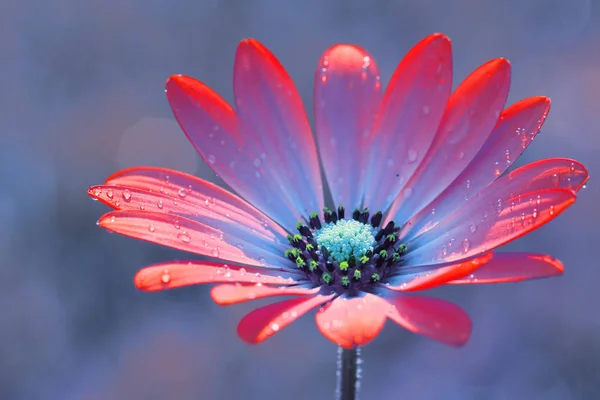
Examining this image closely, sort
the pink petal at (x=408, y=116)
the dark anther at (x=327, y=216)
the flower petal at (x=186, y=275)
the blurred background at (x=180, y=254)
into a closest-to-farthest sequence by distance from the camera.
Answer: the flower petal at (x=186, y=275)
the pink petal at (x=408, y=116)
the dark anther at (x=327, y=216)
the blurred background at (x=180, y=254)

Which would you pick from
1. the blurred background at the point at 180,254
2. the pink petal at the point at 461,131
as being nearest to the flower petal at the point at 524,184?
the pink petal at the point at 461,131


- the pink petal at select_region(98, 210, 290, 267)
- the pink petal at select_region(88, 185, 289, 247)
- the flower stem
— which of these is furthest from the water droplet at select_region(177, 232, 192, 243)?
the flower stem

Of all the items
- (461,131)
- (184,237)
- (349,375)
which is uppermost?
(461,131)

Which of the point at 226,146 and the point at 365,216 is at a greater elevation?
the point at 226,146

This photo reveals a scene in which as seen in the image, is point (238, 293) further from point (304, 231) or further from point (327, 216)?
point (327, 216)

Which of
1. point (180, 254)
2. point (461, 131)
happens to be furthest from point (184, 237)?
point (180, 254)

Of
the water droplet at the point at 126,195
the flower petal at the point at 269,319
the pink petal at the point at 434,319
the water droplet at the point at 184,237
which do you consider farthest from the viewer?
the water droplet at the point at 126,195

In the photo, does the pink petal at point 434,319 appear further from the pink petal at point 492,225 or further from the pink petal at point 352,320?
the pink petal at point 492,225

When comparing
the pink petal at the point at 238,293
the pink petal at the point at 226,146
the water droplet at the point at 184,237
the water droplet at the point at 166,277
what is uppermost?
the pink petal at the point at 226,146
